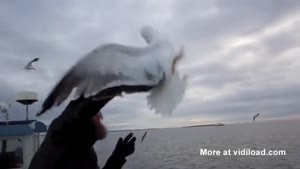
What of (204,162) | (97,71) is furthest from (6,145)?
(204,162)

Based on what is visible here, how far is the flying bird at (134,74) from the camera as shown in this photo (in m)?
2.32

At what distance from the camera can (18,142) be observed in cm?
1145

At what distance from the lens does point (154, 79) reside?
7.60 ft

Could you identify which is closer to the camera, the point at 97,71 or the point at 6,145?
the point at 97,71

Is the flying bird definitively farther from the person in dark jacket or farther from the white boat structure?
the white boat structure

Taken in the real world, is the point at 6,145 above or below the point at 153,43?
below

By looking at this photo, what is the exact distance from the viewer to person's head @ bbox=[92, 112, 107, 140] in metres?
3.04

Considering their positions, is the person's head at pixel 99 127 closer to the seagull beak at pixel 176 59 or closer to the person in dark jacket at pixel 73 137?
the person in dark jacket at pixel 73 137

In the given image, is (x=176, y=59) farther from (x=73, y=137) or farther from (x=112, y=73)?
(x=73, y=137)

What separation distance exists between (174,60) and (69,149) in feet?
4.11

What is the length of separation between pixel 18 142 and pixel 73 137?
9180 millimetres

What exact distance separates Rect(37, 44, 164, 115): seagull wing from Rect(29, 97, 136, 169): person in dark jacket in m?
0.13

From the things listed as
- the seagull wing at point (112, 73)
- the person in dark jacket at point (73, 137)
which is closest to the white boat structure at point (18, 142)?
the person in dark jacket at point (73, 137)

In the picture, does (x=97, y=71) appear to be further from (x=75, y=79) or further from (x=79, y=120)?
(x=79, y=120)
